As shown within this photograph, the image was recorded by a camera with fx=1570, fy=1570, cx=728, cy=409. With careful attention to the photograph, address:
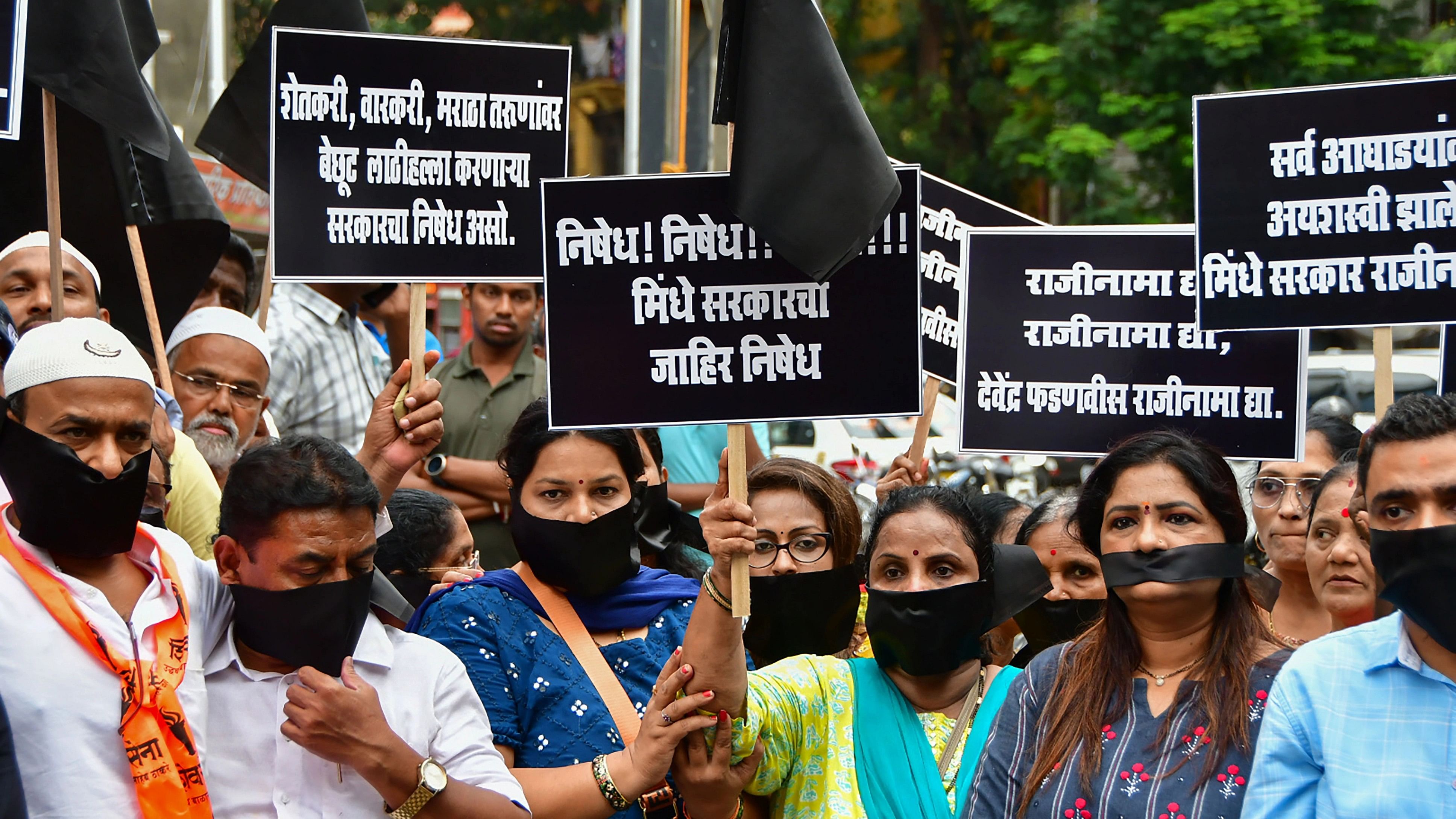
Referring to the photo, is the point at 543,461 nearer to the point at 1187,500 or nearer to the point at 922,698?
the point at 922,698

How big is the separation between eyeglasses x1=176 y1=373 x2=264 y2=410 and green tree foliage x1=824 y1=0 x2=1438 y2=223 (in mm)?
10114

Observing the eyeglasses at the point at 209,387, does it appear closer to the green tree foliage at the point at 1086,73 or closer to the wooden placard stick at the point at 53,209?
the wooden placard stick at the point at 53,209

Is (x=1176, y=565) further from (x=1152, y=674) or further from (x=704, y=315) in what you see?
(x=704, y=315)

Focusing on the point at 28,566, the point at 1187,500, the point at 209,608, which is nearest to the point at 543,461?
the point at 209,608

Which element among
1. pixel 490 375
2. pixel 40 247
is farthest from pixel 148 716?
pixel 490 375

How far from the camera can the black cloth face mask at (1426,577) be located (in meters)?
2.79

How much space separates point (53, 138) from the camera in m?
4.18

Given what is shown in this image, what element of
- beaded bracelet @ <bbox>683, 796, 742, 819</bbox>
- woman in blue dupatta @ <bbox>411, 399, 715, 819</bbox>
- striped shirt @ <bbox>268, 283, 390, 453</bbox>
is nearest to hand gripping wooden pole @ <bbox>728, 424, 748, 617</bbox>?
woman in blue dupatta @ <bbox>411, 399, 715, 819</bbox>

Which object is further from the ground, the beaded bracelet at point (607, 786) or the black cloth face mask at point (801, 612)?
the black cloth face mask at point (801, 612)

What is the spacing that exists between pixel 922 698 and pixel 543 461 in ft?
3.59

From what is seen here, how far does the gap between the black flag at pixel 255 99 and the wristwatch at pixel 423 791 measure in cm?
265

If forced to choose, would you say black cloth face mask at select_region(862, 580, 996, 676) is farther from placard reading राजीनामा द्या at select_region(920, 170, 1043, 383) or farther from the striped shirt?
the striped shirt

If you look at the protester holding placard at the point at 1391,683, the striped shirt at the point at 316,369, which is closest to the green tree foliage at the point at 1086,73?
the striped shirt at the point at 316,369

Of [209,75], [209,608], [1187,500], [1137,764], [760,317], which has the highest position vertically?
[209,75]
